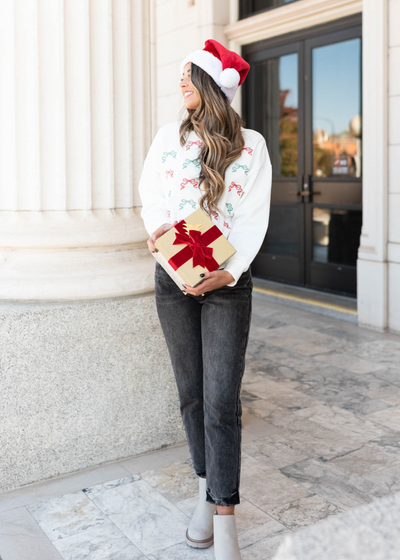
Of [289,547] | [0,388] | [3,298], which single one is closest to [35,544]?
[0,388]

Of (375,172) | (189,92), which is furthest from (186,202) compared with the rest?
(375,172)

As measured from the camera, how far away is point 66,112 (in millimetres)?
3113

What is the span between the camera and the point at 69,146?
3152 mm

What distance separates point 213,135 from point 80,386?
1442 millimetres

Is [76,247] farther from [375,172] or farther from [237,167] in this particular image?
[375,172]

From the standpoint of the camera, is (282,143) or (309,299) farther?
(282,143)

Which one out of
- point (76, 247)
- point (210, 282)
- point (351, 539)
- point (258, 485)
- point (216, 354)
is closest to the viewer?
point (351, 539)

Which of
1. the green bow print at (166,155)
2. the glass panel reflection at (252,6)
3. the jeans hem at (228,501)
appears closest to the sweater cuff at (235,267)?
the green bow print at (166,155)

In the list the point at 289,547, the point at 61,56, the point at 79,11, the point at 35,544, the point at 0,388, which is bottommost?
the point at 35,544

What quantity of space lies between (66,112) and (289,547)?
8.89 ft

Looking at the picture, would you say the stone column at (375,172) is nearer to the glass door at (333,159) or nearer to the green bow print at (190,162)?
the glass door at (333,159)

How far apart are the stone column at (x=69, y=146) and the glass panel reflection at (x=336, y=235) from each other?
4053 millimetres

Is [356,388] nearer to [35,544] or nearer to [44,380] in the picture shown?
[44,380]

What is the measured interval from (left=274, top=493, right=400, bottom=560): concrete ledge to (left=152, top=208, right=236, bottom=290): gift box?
1444 millimetres
